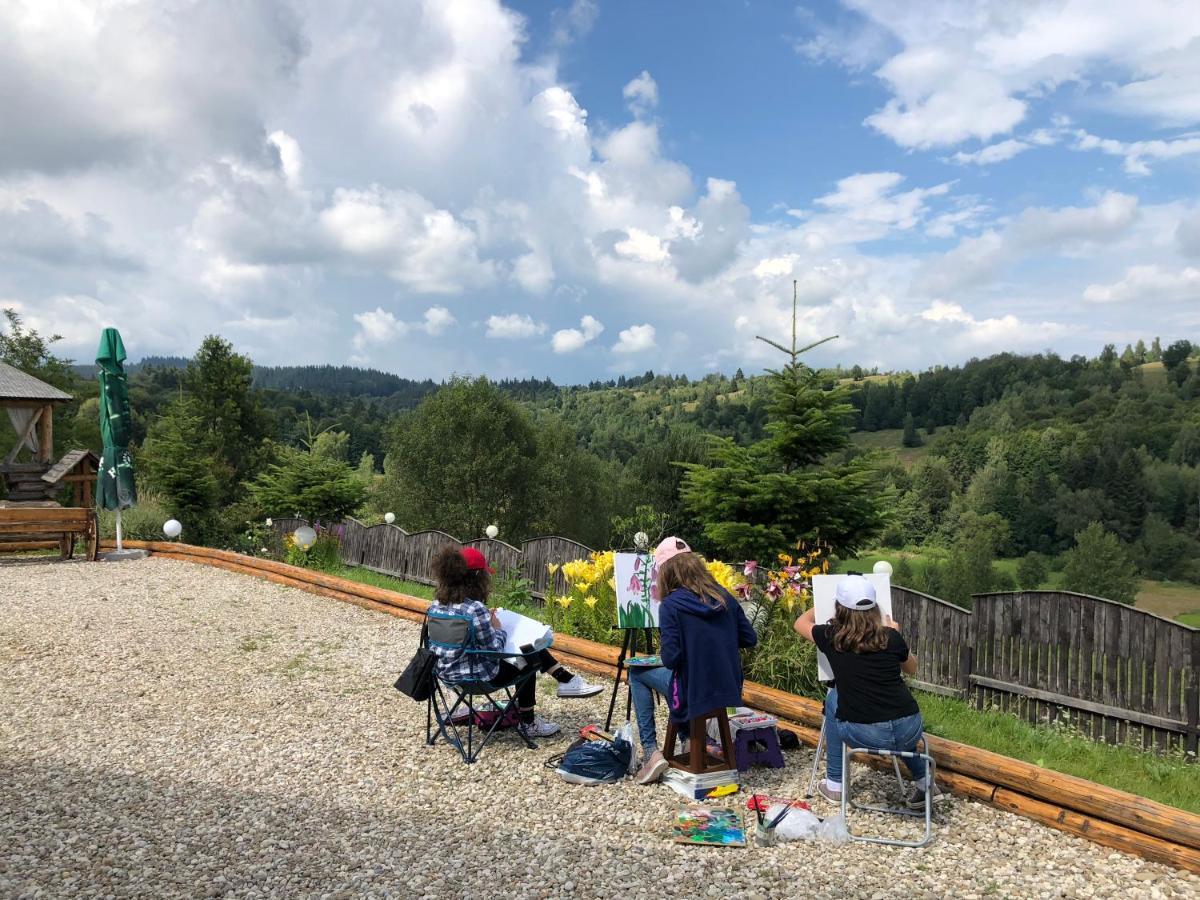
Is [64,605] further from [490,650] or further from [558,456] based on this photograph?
[558,456]

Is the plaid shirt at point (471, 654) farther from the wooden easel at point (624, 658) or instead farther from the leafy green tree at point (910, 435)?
the leafy green tree at point (910, 435)

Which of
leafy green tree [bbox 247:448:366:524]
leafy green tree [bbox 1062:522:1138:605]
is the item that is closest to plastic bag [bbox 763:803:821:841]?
leafy green tree [bbox 247:448:366:524]

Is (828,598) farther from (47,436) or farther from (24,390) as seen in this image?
(47,436)

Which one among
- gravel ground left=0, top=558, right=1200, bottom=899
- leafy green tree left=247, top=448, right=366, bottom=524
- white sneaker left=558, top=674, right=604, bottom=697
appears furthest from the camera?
leafy green tree left=247, top=448, right=366, bottom=524

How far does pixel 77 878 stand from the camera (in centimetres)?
396

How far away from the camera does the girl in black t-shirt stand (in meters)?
4.47

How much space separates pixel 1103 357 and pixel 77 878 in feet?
470

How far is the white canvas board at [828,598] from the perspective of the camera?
4918 millimetres

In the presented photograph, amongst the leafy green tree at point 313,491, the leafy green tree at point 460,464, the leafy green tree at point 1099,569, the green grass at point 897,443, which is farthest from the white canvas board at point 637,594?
the green grass at point 897,443

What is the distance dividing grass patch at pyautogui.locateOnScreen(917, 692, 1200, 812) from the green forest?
4543 mm

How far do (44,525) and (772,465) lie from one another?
11392 millimetres

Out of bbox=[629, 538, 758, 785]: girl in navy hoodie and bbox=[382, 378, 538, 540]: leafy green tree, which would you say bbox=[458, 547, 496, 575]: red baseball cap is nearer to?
bbox=[629, 538, 758, 785]: girl in navy hoodie

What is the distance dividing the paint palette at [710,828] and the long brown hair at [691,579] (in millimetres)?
1094

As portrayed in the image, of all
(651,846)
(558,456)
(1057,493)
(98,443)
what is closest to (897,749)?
(651,846)
